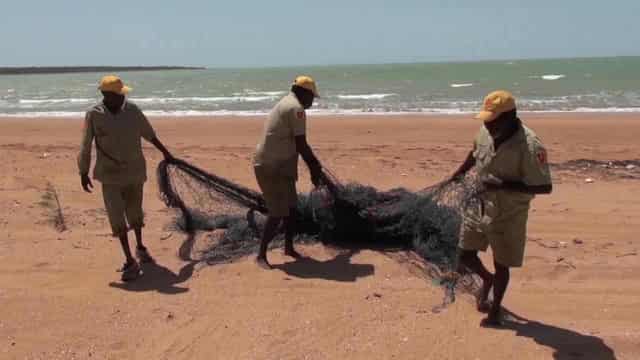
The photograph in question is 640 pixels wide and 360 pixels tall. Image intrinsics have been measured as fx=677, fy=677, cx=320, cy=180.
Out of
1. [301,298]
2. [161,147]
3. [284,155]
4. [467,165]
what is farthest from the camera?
[161,147]

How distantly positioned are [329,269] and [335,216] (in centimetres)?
66

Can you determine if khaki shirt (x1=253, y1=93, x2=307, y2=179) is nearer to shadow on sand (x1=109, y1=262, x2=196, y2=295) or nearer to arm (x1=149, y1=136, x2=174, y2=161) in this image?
arm (x1=149, y1=136, x2=174, y2=161)

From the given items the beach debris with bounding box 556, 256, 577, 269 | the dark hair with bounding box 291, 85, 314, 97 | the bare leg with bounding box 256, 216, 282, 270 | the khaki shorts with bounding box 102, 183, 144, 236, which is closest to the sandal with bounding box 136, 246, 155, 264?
the khaki shorts with bounding box 102, 183, 144, 236

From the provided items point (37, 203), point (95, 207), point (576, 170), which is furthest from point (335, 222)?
point (576, 170)

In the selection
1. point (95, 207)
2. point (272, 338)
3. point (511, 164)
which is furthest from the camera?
point (95, 207)

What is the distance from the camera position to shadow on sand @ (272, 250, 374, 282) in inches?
222

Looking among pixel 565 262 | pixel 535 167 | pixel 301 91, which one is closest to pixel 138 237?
pixel 301 91

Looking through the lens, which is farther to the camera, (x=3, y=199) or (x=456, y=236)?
(x=3, y=199)

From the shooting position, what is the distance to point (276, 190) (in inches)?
227

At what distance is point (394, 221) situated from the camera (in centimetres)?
626

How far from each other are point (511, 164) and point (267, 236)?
2.45 m

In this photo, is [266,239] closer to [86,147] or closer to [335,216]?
[335,216]

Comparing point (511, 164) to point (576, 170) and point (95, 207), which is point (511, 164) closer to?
point (95, 207)

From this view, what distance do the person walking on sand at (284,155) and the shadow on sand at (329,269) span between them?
0.24 metres
